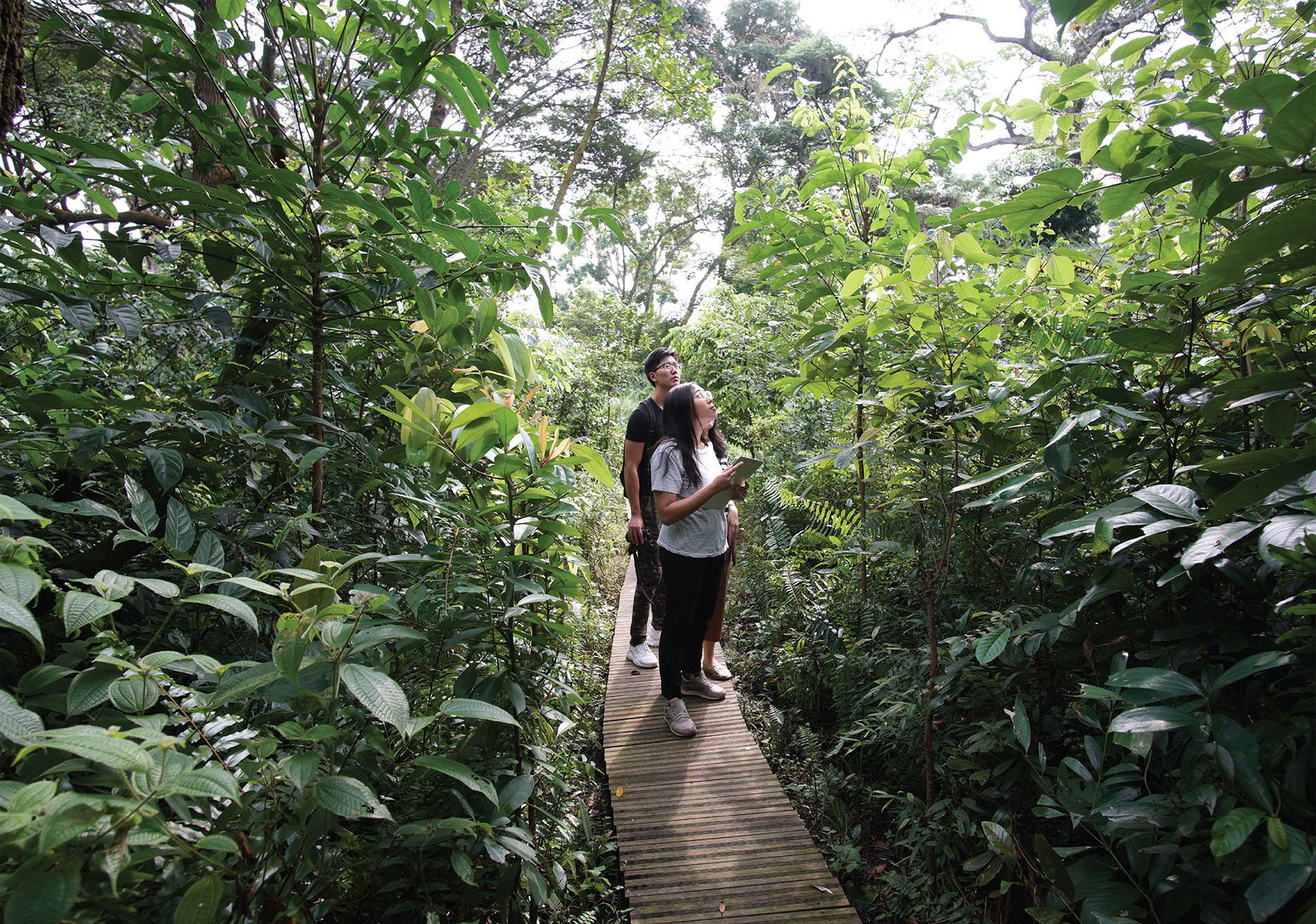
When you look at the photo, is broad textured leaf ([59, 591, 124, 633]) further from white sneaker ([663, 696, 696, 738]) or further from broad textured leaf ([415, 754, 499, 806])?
white sneaker ([663, 696, 696, 738])

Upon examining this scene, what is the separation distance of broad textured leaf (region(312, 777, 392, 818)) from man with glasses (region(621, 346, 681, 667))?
3251mm

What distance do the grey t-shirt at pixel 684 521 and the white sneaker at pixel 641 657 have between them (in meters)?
1.33

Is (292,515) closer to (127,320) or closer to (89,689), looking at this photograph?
(127,320)

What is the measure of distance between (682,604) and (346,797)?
8.19 feet

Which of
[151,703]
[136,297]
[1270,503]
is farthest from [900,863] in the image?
[136,297]

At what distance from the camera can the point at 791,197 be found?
129 inches

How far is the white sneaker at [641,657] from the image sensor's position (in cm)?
442

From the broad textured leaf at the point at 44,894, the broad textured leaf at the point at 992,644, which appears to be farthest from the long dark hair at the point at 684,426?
the broad textured leaf at the point at 44,894

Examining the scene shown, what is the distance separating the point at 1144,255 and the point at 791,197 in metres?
1.60

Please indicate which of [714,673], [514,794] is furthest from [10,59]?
[714,673]

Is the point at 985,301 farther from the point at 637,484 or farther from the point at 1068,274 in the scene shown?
the point at 637,484

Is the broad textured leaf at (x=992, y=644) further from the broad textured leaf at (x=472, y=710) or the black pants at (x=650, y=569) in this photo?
the black pants at (x=650, y=569)

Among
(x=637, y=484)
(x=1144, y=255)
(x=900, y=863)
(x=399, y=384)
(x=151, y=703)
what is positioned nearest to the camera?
(x=151, y=703)

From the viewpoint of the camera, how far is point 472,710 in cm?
116
